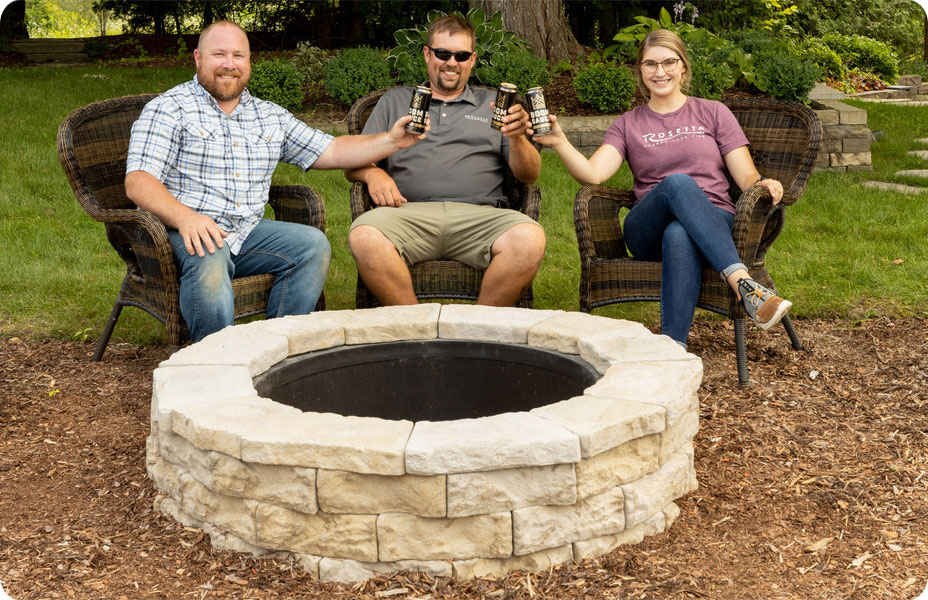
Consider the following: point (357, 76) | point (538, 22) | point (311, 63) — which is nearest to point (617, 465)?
point (357, 76)

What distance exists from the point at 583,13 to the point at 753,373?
10.1m

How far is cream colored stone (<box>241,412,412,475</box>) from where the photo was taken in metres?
2.23

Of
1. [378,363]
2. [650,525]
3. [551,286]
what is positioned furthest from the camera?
[551,286]

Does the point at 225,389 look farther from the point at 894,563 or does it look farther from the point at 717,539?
the point at 894,563

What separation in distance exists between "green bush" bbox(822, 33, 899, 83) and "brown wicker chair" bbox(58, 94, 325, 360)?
40.2 ft

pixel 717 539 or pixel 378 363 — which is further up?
pixel 378 363

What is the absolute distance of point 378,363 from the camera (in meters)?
3.15

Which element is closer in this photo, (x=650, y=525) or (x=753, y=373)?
(x=650, y=525)

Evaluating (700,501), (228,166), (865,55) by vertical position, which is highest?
(865,55)

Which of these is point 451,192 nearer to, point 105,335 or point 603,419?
point 105,335

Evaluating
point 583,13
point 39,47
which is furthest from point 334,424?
point 39,47

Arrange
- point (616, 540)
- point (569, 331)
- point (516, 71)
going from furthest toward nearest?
point (516, 71) → point (569, 331) → point (616, 540)

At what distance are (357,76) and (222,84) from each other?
4.14 metres

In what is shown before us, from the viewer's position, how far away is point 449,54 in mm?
3910
